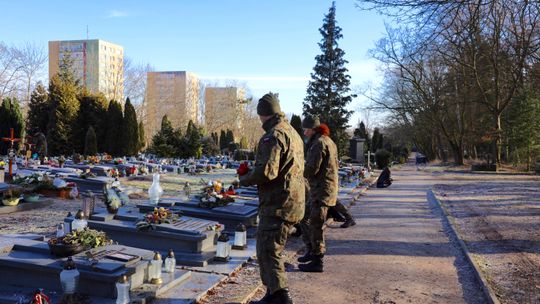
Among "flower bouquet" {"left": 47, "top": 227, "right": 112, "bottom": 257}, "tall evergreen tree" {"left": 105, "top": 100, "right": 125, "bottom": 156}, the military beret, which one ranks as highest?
"tall evergreen tree" {"left": 105, "top": 100, "right": 125, "bottom": 156}

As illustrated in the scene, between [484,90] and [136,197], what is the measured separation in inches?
1195

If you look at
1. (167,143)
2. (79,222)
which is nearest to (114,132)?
(167,143)

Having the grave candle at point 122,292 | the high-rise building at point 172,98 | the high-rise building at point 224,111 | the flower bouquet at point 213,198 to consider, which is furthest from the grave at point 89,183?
the high-rise building at point 224,111

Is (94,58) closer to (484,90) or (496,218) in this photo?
(484,90)

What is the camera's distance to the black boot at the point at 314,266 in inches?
243

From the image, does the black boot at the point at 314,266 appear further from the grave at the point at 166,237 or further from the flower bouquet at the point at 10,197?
the flower bouquet at the point at 10,197

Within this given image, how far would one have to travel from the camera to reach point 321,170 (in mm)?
6547

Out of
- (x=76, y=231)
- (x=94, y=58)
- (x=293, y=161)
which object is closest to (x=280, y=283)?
(x=293, y=161)

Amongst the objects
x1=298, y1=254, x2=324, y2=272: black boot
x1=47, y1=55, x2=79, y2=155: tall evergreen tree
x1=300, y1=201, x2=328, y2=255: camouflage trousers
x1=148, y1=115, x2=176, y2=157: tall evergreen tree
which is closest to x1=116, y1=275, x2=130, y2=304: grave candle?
x1=298, y1=254, x2=324, y2=272: black boot

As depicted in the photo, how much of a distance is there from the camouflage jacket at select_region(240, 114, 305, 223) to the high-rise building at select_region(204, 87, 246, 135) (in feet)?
219

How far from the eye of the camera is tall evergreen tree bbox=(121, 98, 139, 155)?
103 ft

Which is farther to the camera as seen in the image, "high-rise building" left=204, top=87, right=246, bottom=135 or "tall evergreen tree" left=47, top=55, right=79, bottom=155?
"high-rise building" left=204, top=87, right=246, bottom=135

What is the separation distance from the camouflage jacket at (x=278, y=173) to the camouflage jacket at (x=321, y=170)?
1.68m

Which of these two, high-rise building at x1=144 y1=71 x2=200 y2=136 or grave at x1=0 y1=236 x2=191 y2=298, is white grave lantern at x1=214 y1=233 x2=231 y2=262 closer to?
grave at x1=0 y1=236 x2=191 y2=298
